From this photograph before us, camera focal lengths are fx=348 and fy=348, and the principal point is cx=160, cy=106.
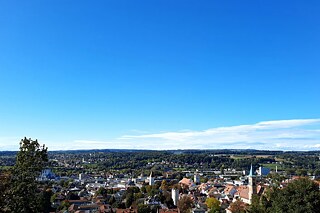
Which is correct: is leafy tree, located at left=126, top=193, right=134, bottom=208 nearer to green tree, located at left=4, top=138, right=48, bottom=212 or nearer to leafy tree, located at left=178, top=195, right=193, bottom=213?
leafy tree, located at left=178, top=195, right=193, bottom=213

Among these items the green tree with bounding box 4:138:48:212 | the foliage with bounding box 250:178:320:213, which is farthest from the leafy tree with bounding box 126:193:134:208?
the green tree with bounding box 4:138:48:212

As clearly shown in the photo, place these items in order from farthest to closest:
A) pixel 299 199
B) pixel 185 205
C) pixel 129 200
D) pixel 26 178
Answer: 1. pixel 129 200
2. pixel 185 205
3. pixel 299 199
4. pixel 26 178

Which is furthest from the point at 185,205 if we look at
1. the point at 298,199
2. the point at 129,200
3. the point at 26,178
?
the point at 26,178

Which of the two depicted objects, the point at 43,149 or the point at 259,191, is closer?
the point at 43,149

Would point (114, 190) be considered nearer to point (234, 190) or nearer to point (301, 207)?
point (234, 190)

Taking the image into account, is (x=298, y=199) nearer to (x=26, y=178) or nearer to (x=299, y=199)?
(x=299, y=199)

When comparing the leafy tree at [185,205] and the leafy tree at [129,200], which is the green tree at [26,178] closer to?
the leafy tree at [185,205]

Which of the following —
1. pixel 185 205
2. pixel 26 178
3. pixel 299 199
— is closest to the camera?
pixel 26 178

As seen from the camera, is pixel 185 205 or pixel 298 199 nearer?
pixel 298 199

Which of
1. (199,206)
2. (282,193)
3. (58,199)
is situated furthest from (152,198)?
(282,193)
